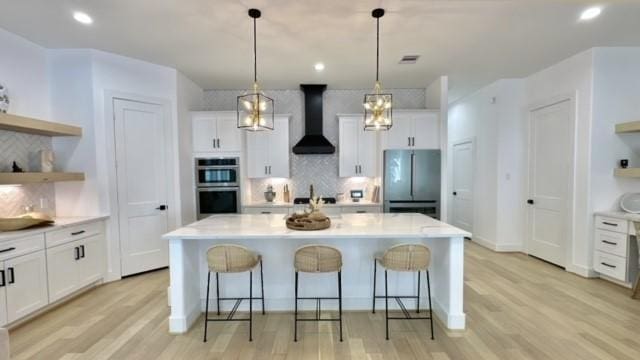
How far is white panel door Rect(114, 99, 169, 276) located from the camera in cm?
402

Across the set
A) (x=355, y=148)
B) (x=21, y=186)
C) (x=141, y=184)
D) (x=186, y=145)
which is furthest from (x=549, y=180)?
(x=21, y=186)

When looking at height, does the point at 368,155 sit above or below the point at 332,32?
below

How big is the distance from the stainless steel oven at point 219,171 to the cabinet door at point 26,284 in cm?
239

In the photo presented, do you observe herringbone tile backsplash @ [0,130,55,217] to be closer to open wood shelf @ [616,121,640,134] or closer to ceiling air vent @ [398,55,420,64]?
ceiling air vent @ [398,55,420,64]

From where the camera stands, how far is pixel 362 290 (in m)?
3.08

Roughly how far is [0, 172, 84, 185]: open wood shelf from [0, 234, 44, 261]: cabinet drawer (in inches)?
25.6

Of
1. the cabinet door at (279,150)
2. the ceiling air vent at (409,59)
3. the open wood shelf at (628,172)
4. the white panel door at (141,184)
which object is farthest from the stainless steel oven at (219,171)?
the open wood shelf at (628,172)

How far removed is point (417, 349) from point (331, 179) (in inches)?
138

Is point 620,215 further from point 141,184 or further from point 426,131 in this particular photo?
point 141,184

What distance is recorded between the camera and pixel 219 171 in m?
5.05

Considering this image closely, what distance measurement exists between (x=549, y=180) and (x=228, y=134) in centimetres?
528

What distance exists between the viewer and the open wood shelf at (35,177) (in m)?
2.97

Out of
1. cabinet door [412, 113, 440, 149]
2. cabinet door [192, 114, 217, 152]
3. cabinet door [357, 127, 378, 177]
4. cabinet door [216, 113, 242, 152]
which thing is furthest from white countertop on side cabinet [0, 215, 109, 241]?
cabinet door [412, 113, 440, 149]

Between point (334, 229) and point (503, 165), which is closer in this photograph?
point (334, 229)
